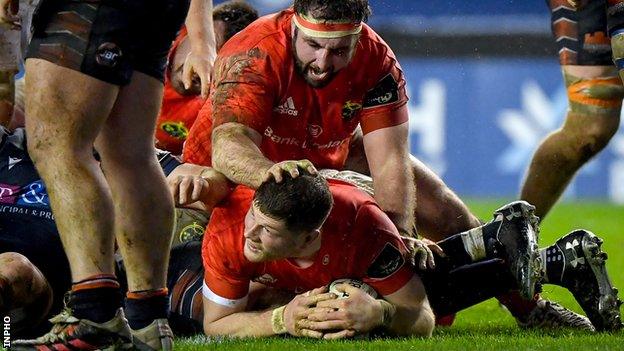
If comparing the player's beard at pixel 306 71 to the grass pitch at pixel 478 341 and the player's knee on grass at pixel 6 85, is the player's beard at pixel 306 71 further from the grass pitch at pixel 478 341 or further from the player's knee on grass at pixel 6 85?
the player's knee on grass at pixel 6 85

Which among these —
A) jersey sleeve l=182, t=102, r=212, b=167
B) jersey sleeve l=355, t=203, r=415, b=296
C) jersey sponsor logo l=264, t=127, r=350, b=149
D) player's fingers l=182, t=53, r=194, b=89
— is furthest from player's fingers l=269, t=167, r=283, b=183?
jersey sleeve l=182, t=102, r=212, b=167

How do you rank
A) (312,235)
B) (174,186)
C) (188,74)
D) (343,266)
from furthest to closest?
(188,74) < (174,186) < (343,266) < (312,235)

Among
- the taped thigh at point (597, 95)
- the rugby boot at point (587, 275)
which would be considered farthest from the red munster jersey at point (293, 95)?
the taped thigh at point (597, 95)

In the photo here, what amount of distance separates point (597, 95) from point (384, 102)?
153cm

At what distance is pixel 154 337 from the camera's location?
4379mm

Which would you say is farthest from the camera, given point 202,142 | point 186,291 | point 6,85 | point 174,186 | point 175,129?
point 175,129

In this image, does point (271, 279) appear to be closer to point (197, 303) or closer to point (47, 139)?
point (197, 303)

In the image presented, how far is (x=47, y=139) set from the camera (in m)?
4.13

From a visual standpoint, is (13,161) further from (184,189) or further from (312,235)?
(312,235)

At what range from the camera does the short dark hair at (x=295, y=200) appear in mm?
4613

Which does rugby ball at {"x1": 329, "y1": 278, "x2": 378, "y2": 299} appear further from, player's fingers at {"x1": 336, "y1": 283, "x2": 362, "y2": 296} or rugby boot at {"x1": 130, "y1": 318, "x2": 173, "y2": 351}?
rugby boot at {"x1": 130, "y1": 318, "x2": 173, "y2": 351}

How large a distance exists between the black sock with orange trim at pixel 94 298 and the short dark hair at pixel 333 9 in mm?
1730

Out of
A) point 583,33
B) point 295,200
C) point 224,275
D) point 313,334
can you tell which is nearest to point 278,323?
point 313,334

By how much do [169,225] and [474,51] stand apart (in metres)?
10.4
